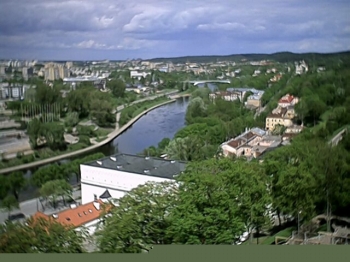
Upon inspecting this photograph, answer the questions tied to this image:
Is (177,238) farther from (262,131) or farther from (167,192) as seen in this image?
(262,131)

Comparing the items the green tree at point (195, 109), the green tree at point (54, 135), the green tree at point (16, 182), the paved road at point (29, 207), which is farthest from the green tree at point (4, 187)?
the green tree at point (195, 109)

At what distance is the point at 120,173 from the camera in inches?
136

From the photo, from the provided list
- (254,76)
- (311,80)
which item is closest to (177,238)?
(254,76)

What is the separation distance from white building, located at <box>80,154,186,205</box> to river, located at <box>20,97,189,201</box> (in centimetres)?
10

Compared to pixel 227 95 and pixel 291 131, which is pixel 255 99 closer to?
pixel 227 95

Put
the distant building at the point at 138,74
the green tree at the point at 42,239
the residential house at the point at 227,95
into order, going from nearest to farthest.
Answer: the green tree at the point at 42,239 < the distant building at the point at 138,74 < the residential house at the point at 227,95

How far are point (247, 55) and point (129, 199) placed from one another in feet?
4.86

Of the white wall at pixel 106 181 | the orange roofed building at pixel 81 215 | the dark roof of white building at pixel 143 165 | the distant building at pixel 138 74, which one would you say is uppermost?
the distant building at pixel 138 74

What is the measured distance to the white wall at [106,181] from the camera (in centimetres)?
342

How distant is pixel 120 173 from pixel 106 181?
12 centimetres

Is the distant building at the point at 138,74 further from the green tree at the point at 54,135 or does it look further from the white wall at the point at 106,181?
the white wall at the point at 106,181

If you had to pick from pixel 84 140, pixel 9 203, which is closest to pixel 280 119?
pixel 84 140

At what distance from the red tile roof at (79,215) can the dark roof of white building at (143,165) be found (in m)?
0.29

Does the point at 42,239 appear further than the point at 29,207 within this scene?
No
